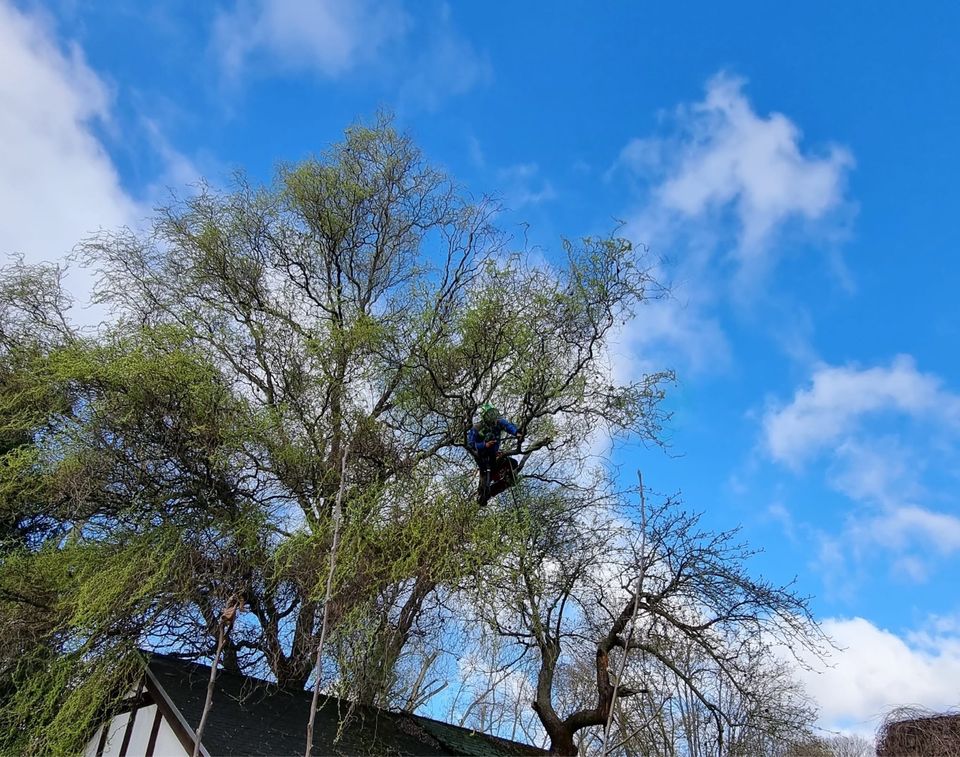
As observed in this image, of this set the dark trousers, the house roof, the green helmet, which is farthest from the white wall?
the green helmet

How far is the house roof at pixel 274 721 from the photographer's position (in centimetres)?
881

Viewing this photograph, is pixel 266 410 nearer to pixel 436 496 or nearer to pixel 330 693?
pixel 436 496

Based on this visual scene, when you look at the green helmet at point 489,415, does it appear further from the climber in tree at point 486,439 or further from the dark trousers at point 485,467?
the dark trousers at point 485,467

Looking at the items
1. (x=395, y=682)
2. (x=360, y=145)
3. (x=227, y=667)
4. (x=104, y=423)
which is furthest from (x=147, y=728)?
(x=360, y=145)

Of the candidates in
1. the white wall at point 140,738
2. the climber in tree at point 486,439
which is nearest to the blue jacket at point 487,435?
the climber in tree at point 486,439

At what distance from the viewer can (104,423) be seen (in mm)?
10172

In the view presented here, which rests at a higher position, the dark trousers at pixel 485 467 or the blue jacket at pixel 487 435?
the blue jacket at pixel 487 435

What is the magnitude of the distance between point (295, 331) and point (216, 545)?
4.22 meters

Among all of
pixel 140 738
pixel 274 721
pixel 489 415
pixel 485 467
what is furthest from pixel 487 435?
pixel 140 738

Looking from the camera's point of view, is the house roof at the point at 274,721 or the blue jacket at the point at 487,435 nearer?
the house roof at the point at 274,721

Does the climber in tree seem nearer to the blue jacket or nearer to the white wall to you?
the blue jacket

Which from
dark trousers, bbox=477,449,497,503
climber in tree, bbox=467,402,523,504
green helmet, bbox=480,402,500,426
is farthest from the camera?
dark trousers, bbox=477,449,497,503

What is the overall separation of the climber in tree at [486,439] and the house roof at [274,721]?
3.49 m

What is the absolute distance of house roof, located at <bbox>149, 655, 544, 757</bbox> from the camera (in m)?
8.81
